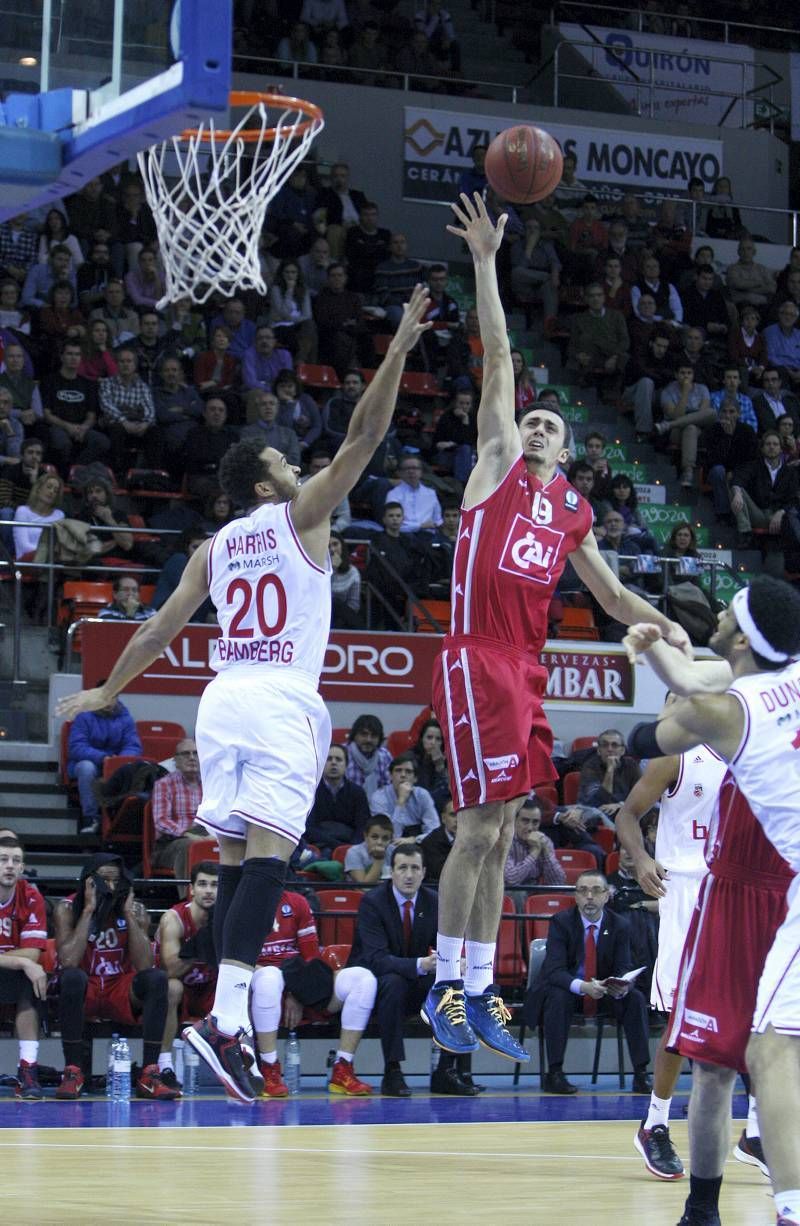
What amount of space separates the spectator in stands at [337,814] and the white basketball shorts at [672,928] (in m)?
5.25

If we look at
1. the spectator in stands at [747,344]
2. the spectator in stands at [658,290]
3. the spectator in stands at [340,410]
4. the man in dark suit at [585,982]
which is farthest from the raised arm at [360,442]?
the spectator in stands at [747,344]

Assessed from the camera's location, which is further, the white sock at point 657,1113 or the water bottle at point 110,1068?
the water bottle at point 110,1068

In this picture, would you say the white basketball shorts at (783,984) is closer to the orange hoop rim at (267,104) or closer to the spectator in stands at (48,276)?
the orange hoop rim at (267,104)

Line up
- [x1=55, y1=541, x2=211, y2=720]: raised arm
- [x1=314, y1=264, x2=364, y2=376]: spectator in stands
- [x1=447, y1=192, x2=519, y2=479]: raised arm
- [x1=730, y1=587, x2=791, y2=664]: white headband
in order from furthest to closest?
1. [x1=314, y1=264, x2=364, y2=376]: spectator in stands
2. [x1=447, y1=192, x2=519, y2=479]: raised arm
3. [x1=55, y1=541, x2=211, y2=720]: raised arm
4. [x1=730, y1=587, x2=791, y2=664]: white headband

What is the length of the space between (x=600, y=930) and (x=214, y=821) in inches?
270

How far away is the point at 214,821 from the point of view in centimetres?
693

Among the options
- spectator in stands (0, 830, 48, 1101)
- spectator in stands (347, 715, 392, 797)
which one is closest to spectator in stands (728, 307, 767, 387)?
spectator in stands (347, 715, 392, 797)

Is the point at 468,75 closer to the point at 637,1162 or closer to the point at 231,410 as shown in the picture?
the point at 231,410

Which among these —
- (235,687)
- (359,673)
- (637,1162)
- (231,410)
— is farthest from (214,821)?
(231,410)

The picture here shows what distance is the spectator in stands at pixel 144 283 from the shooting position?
1858 cm

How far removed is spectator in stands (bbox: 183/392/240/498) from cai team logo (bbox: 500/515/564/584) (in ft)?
30.7

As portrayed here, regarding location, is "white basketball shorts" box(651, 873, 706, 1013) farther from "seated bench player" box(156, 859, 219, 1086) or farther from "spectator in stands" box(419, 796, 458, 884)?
"spectator in stands" box(419, 796, 458, 884)

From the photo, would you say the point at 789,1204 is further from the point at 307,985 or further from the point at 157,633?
the point at 307,985

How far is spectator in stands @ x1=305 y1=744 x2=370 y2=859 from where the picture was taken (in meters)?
14.5
